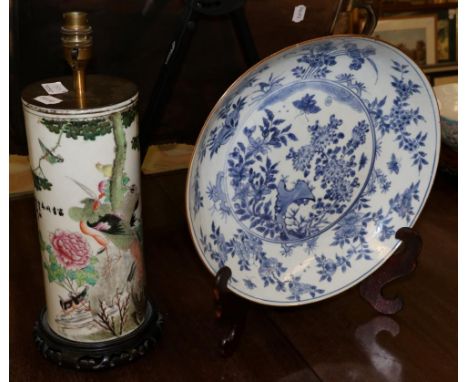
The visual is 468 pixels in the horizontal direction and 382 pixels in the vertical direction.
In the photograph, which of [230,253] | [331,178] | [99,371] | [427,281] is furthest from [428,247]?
[99,371]

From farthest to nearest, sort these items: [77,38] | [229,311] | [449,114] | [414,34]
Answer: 1. [414,34]
2. [449,114]
3. [229,311]
4. [77,38]

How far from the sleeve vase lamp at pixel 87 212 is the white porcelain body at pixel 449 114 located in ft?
1.90

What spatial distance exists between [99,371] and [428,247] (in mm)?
531

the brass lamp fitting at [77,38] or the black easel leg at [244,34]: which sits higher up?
the brass lamp fitting at [77,38]

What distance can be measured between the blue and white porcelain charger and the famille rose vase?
8 cm

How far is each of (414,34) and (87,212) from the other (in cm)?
121

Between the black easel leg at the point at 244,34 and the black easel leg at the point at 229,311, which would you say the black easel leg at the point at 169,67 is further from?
the black easel leg at the point at 229,311

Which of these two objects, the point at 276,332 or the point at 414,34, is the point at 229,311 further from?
the point at 414,34

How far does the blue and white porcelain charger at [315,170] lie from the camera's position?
873mm

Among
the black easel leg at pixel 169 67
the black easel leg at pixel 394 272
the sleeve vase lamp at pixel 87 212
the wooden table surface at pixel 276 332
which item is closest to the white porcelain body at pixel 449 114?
the wooden table surface at pixel 276 332

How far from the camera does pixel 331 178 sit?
948mm

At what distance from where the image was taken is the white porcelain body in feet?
3.89

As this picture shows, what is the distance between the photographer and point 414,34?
176 centimetres

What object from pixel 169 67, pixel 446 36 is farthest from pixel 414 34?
pixel 169 67
